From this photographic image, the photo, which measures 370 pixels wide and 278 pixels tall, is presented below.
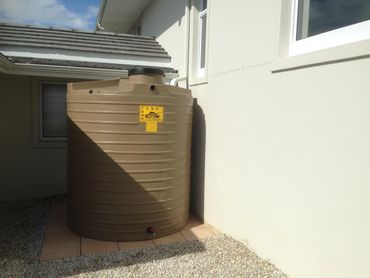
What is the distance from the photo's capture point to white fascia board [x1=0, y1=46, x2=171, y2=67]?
217 inches

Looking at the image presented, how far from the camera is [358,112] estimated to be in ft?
7.93

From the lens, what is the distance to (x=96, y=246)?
394 centimetres

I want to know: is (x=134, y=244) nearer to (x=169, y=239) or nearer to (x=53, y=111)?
(x=169, y=239)

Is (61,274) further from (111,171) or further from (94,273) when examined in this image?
(111,171)

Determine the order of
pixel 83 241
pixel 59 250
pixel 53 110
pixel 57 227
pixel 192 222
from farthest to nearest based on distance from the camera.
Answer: pixel 53 110
pixel 192 222
pixel 57 227
pixel 83 241
pixel 59 250

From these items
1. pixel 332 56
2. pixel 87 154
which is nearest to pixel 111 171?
pixel 87 154

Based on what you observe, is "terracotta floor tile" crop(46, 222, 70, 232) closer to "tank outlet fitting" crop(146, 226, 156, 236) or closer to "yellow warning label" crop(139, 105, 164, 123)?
"tank outlet fitting" crop(146, 226, 156, 236)

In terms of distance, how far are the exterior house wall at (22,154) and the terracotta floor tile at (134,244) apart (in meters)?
2.72

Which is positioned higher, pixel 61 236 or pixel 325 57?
pixel 325 57

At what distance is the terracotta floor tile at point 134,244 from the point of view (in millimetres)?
3936

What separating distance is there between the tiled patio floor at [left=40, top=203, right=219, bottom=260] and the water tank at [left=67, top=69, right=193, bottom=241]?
91mm

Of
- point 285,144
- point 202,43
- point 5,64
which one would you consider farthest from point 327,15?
point 5,64

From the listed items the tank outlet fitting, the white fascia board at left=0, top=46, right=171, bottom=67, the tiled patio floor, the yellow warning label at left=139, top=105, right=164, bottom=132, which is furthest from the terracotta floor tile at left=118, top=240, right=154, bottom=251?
the white fascia board at left=0, top=46, right=171, bottom=67

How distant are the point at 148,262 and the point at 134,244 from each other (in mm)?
552
